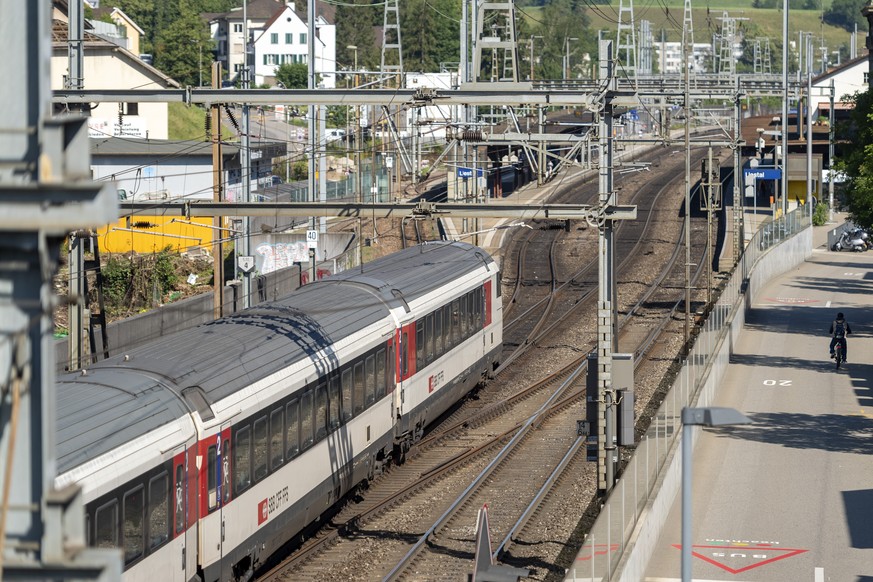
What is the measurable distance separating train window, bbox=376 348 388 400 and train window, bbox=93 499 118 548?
27.8 feet

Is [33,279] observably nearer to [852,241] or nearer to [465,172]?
[465,172]

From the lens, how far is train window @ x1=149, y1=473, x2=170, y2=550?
11.6m

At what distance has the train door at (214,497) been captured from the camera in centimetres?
1274

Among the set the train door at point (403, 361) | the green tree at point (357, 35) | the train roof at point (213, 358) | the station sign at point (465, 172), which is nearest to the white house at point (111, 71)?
the station sign at point (465, 172)

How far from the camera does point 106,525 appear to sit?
1088cm

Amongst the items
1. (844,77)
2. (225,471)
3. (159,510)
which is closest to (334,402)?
(225,471)

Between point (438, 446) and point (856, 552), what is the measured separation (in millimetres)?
8231

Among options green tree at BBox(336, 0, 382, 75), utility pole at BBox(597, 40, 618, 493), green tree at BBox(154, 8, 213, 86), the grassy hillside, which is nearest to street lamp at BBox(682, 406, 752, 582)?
utility pole at BBox(597, 40, 618, 493)

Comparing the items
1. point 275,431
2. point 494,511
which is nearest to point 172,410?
point 275,431

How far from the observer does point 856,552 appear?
55.2ft

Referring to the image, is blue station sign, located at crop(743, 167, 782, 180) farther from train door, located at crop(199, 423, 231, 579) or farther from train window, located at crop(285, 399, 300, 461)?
train door, located at crop(199, 423, 231, 579)

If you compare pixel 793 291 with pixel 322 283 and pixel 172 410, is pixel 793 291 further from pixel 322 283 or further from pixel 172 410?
pixel 172 410

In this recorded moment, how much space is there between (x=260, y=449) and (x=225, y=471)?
3.72 ft

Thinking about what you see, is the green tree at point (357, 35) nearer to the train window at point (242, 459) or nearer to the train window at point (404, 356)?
the train window at point (404, 356)
